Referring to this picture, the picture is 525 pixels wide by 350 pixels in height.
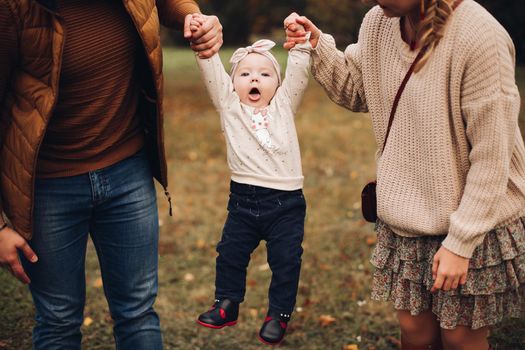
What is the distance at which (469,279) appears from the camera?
8.20ft

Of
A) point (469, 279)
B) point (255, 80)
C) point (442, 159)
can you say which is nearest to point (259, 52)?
point (255, 80)

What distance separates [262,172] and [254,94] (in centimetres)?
33

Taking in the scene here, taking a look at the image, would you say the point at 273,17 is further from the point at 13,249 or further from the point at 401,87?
the point at 13,249

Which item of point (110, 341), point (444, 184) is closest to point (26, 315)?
point (110, 341)

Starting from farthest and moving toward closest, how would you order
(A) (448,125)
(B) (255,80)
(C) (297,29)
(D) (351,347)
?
(D) (351,347), (B) (255,80), (C) (297,29), (A) (448,125)

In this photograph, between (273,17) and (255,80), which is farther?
(273,17)

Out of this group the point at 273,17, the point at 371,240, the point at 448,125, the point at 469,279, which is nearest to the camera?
the point at 448,125

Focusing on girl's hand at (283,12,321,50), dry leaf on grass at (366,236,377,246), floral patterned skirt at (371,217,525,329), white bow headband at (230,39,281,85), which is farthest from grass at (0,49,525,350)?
girl's hand at (283,12,321,50)

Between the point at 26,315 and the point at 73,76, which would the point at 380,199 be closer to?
the point at 73,76

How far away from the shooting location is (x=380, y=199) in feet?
8.60

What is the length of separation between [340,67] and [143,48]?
80cm

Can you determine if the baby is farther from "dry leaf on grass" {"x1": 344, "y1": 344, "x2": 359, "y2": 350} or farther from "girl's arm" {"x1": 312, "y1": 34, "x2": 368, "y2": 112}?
"dry leaf on grass" {"x1": 344, "y1": 344, "x2": 359, "y2": 350}

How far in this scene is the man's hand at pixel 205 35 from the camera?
8.43 ft

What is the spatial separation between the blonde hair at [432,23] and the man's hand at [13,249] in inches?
62.4
